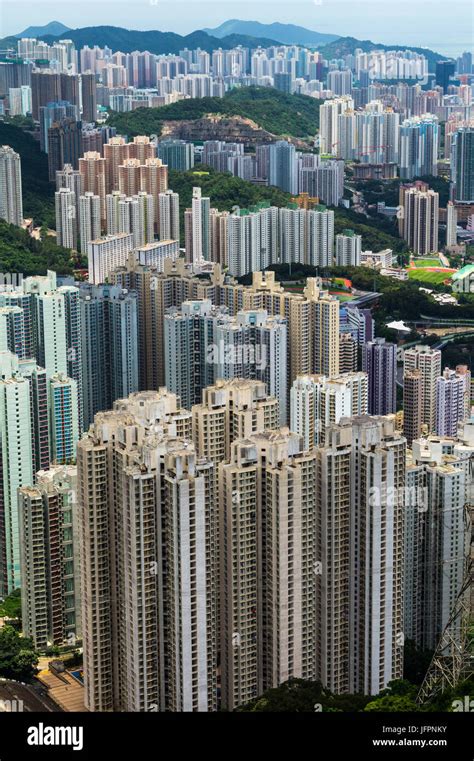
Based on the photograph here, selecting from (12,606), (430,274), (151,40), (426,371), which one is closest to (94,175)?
(151,40)

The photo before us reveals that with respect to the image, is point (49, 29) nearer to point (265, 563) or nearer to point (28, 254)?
point (28, 254)

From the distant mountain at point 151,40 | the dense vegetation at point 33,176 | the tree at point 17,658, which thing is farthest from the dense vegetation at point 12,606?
the dense vegetation at point 33,176

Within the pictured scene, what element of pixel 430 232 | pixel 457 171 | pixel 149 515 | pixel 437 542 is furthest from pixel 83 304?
pixel 457 171

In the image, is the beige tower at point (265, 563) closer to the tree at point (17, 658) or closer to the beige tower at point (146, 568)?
the beige tower at point (146, 568)

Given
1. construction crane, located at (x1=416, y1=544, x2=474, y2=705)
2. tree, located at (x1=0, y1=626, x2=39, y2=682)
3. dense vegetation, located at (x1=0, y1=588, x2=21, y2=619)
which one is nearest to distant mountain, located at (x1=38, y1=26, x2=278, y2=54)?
Result: dense vegetation, located at (x1=0, y1=588, x2=21, y2=619)

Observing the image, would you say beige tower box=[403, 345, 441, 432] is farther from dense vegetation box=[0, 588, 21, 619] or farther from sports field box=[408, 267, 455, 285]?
sports field box=[408, 267, 455, 285]

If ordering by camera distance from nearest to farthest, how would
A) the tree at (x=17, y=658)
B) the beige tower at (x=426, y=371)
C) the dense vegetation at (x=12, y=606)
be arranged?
the tree at (x=17, y=658) < the dense vegetation at (x=12, y=606) < the beige tower at (x=426, y=371)
